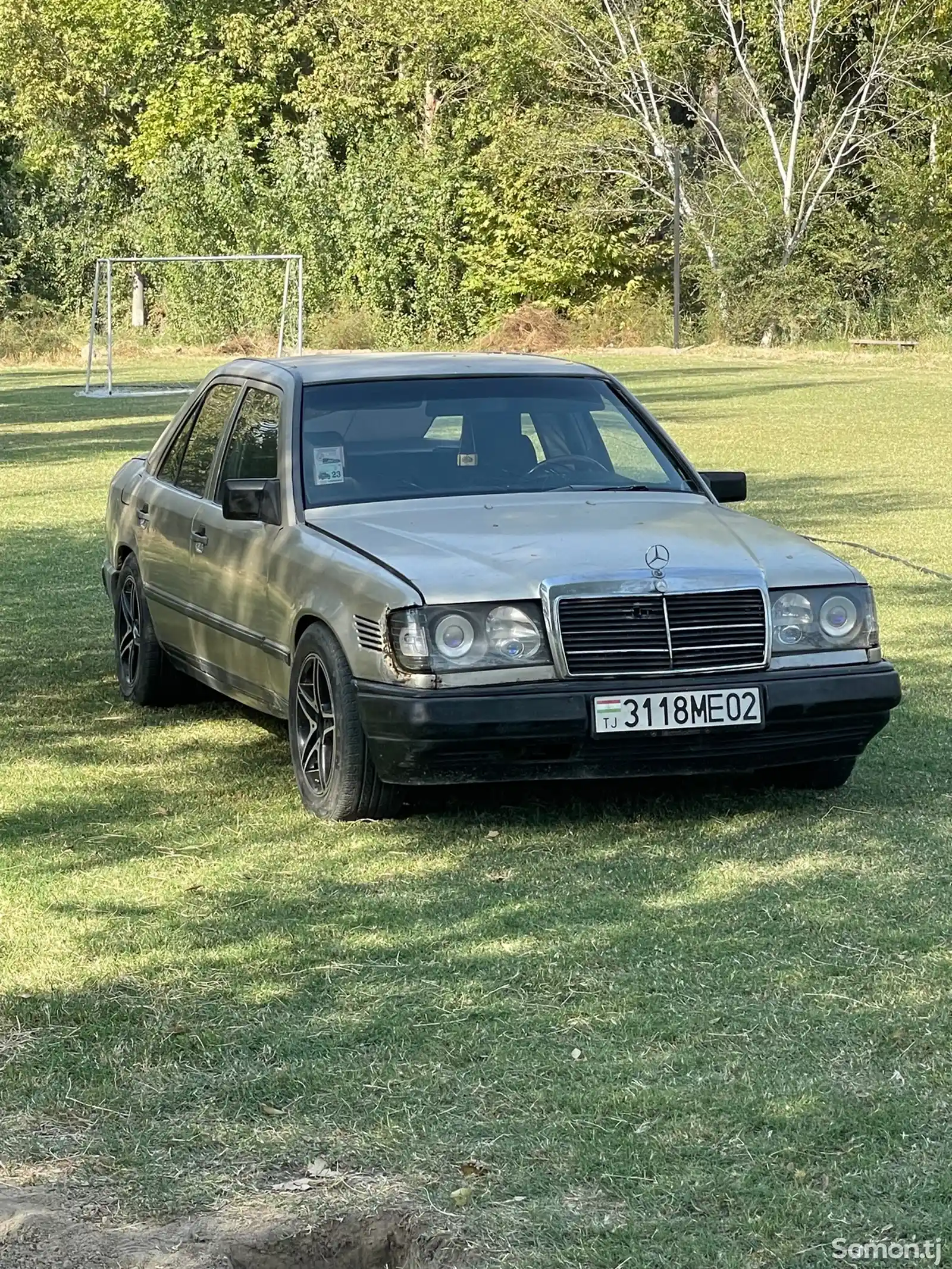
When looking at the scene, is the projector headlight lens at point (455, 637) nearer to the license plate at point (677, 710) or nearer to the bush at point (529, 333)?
the license plate at point (677, 710)

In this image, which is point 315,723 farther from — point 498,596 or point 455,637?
point 498,596

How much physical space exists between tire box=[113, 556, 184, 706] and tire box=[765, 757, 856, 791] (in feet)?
9.59

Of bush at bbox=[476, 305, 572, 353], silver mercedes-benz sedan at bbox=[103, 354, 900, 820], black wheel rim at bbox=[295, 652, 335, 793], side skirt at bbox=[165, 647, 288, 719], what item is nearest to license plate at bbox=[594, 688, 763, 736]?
silver mercedes-benz sedan at bbox=[103, 354, 900, 820]

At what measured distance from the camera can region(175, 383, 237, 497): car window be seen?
8680 millimetres

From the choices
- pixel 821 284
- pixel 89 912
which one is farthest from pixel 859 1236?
pixel 821 284

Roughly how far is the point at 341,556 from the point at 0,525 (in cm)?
1065

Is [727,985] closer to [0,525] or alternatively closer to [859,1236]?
[859,1236]

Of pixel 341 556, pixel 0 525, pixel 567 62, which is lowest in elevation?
pixel 0 525

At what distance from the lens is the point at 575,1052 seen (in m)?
4.59

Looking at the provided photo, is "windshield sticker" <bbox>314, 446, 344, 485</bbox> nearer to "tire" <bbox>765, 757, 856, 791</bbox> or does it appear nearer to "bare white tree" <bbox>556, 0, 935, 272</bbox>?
"tire" <bbox>765, 757, 856, 791</bbox>

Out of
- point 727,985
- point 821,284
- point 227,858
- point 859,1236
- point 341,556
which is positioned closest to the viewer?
point 859,1236

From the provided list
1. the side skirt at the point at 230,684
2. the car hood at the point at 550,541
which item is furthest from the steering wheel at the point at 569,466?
the side skirt at the point at 230,684

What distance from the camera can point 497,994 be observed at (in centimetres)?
503

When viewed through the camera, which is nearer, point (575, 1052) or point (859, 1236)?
point (859, 1236)
